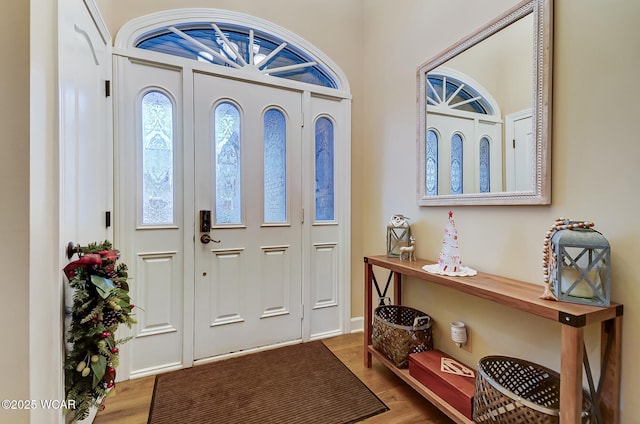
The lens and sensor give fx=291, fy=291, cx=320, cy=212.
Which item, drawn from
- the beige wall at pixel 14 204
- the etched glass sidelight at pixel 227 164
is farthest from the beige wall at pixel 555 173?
the beige wall at pixel 14 204

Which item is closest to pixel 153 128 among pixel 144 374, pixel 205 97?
pixel 205 97

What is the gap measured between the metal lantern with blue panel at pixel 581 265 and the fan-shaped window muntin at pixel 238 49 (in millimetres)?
2107

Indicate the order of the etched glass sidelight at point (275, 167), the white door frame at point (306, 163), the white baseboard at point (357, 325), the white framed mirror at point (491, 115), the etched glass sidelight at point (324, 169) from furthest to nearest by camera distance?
the white baseboard at point (357, 325) → the etched glass sidelight at point (324, 169) → the etched glass sidelight at point (275, 167) → the white door frame at point (306, 163) → the white framed mirror at point (491, 115)

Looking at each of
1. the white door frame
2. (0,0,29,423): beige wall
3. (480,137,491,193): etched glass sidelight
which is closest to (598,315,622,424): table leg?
(480,137,491,193): etched glass sidelight

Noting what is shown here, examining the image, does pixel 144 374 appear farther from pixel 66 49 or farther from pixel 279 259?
pixel 66 49

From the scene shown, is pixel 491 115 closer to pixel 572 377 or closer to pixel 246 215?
pixel 572 377

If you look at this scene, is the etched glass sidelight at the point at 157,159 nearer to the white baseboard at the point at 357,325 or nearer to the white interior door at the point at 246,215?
the white interior door at the point at 246,215

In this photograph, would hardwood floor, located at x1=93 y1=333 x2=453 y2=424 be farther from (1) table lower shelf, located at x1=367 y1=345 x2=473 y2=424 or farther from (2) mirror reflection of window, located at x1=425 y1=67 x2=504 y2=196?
(2) mirror reflection of window, located at x1=425 y1=67 x2=504 y2=196

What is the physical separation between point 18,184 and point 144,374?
5.22ft

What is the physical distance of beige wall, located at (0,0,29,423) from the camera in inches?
36.3

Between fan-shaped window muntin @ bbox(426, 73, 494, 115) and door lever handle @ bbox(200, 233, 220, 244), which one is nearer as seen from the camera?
fan-shaped window muntin @ bbox(426, 73, 494, 115)

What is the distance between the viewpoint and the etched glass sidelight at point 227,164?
7.17 feet

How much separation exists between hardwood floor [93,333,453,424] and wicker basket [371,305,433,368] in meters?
0.17

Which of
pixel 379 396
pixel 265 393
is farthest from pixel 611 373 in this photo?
pixel 265 393
